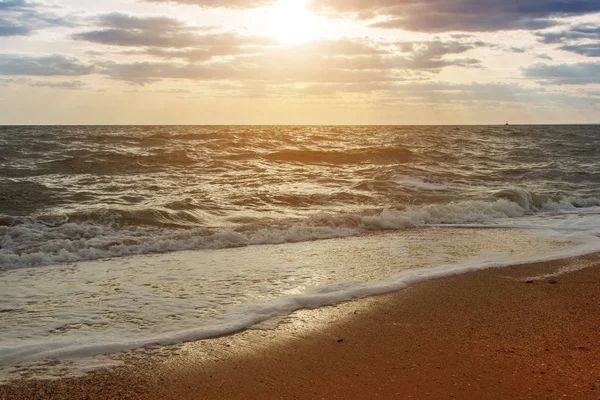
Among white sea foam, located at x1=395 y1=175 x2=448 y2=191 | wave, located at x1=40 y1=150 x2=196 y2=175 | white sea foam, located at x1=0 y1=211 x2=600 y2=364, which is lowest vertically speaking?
white sea foam, located at x1=0 y1=211 x2=600 y2=364

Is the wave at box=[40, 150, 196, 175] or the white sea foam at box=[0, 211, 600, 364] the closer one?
the white sea foam at box=[0, 211, 600, 364]

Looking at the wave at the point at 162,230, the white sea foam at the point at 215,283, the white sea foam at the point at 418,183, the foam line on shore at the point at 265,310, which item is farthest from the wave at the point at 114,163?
the foam line on shore at the point at 265,310

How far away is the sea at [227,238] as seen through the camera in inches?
197

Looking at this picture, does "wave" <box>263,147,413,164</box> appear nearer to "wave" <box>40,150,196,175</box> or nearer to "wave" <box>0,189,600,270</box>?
"wave" <box>40,150,196,175</box>

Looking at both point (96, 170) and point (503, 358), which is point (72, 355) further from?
point (96, 170)

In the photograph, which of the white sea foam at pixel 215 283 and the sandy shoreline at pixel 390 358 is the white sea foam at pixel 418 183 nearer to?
the white sea foam at pixel 215 283

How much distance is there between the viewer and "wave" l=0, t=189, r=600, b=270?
316 inches

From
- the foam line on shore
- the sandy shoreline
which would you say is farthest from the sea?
the sandy shoreline

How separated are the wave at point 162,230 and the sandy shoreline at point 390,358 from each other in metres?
3.98

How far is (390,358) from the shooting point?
402cm

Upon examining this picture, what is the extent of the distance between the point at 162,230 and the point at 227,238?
1.34m

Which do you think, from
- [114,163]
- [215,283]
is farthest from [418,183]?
[215,283]

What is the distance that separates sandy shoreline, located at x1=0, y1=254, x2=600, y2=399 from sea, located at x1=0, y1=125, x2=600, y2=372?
42cm

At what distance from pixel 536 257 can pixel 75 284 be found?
598cm
